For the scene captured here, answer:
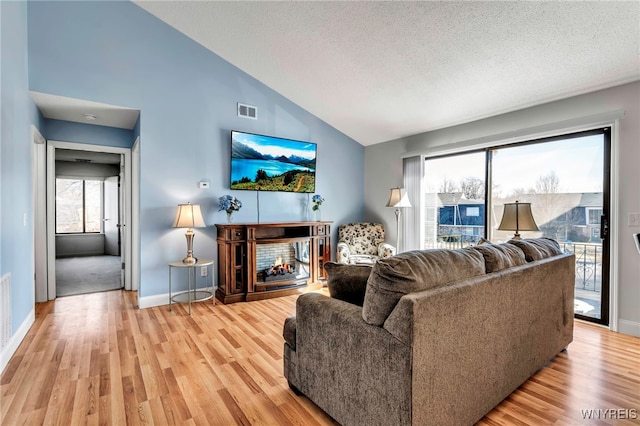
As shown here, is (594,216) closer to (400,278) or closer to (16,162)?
(400,278)

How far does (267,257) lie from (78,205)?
658cm

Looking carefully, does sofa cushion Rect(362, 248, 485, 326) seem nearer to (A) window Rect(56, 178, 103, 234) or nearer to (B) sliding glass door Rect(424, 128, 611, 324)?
(B) sliding glass door Rect(424, 128, 611, 324)

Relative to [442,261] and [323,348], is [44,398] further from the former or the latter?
[442,261]

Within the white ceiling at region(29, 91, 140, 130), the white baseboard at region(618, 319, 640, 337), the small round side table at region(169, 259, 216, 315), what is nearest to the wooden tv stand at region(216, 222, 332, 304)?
the small round side table at region(169, 259, 216, 315)

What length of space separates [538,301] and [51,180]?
5.29 metres

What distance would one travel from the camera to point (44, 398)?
1.92 metres

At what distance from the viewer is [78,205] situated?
26.0 feet

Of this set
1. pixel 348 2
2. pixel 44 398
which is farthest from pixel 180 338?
pixel 348 2

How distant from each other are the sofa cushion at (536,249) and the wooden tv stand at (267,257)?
274cm

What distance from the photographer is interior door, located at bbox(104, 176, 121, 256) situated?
25.3 feet

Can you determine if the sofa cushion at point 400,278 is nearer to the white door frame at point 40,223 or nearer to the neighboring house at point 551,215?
the neighboring house at point 551,215

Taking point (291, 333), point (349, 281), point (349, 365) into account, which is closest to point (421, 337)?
point (349, 365)

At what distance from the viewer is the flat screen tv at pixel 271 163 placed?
4.30 m

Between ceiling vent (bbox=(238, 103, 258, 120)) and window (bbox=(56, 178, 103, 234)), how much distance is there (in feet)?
18.7
